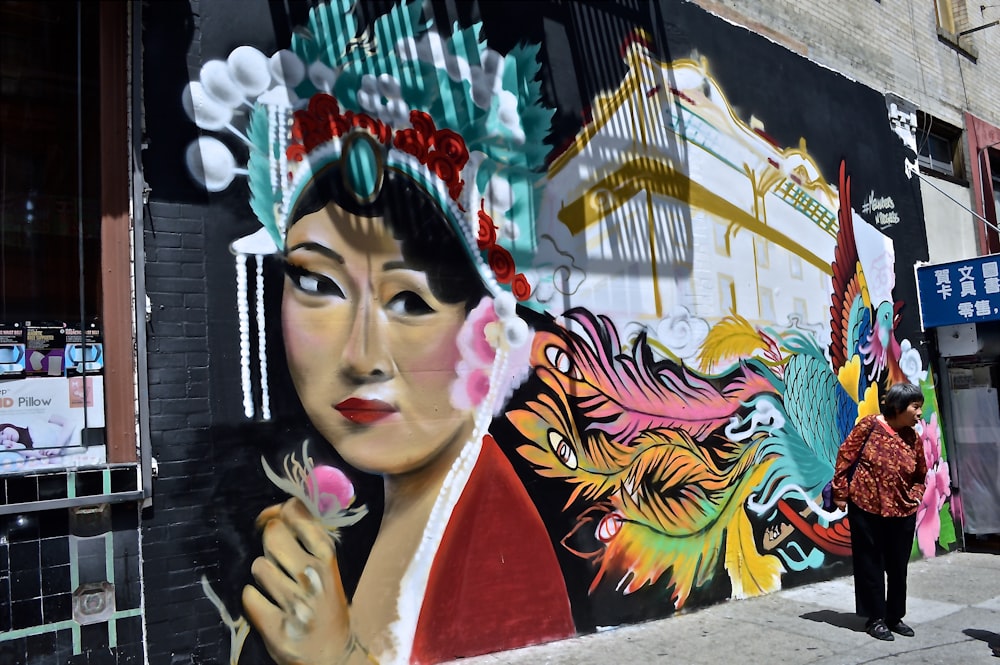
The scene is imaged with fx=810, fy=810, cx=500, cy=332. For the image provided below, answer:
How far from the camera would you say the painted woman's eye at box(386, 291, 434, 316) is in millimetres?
5426

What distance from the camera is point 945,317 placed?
393 inches

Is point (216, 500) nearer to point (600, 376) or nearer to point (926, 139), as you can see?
point (600, 376)

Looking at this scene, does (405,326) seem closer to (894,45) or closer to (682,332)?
(682,332)

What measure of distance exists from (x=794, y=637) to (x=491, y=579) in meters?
2.41

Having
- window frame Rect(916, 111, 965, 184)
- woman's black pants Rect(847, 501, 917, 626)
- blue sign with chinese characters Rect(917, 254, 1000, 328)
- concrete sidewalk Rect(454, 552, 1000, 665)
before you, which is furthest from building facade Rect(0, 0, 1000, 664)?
window frame Rect(916, 111, 965, 184)

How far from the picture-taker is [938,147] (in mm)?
11617

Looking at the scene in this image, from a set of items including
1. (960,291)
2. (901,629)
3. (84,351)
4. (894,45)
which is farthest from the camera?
(894,45)

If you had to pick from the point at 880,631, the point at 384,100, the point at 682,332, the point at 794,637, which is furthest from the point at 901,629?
the point at 384,100

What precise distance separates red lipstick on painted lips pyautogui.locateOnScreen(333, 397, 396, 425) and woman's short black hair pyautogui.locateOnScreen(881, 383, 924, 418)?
148 inches

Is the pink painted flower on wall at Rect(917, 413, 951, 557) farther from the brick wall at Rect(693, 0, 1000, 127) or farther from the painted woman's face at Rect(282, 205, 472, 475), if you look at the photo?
the painted woman's face at Rect(282, 205, 472, 475)

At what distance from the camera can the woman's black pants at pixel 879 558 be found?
6.03m

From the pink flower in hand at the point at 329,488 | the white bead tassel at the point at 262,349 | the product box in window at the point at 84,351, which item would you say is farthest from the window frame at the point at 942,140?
the product box in window at the point at 84,351

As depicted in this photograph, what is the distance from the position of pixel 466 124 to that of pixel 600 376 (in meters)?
2.24

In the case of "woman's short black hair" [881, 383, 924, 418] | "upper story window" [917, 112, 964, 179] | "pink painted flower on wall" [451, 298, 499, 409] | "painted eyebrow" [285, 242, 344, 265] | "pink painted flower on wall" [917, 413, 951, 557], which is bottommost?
"pink painted flower on wall" [917, 413, 951, 557]
